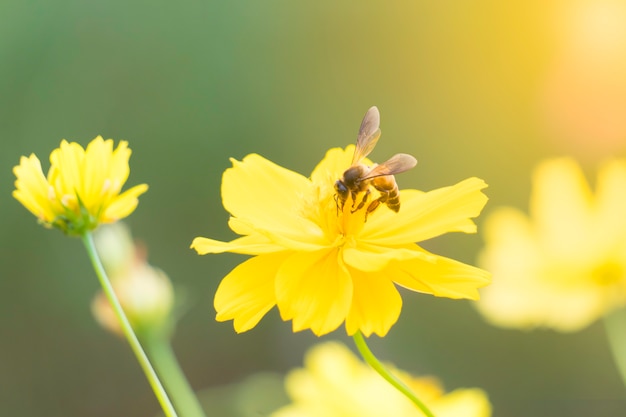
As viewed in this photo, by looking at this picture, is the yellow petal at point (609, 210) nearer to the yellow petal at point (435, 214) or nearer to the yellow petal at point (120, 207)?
the yellow petal at point (435, 214)

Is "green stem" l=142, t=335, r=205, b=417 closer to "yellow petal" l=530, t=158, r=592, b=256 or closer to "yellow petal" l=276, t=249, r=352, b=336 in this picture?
"yellow petal" l=276, t=249, r=352, b=336

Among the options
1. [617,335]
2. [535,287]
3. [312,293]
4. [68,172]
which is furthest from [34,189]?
[535,287]

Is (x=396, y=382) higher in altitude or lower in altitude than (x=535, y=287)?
higher

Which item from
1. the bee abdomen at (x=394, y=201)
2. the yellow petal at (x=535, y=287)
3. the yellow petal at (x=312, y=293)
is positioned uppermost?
the bee abdomen at (x=394, y=201)

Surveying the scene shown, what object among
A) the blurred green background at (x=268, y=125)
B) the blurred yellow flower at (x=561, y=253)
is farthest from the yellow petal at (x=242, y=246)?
the blurred green background at (x=268, y=125)

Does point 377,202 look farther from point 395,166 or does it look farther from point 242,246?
point 242,246

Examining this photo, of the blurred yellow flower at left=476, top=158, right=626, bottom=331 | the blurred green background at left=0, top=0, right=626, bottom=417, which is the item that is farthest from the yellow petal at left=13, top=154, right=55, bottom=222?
the blurred green background at left=0, top=0, right=626, bottom=417

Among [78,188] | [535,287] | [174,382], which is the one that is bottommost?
[535,287]
